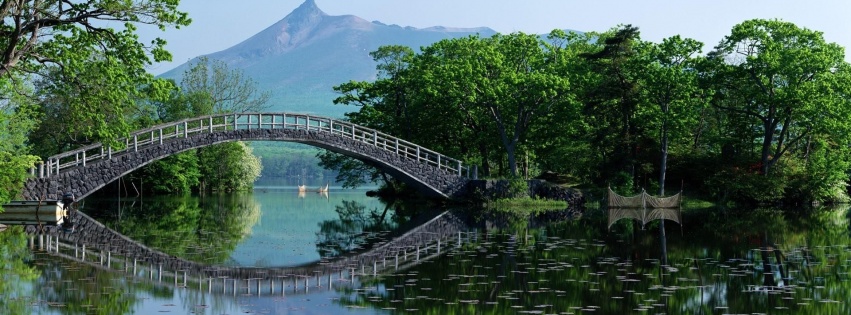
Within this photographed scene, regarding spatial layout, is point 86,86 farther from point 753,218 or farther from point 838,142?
point 838,142

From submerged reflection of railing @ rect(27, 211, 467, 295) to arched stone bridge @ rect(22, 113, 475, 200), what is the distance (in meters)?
10.3

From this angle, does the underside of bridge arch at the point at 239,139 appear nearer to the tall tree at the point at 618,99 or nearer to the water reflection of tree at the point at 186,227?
the water reflection of tree at the point at 186,227

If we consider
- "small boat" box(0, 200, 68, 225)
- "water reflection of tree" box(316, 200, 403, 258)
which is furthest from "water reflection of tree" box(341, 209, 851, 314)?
"small boat" box(0, 200, 68, 225)

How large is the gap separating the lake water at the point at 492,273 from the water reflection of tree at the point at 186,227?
9cm

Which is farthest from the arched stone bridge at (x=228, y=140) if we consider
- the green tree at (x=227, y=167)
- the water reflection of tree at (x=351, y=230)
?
the green tree at (x=227, y=167)

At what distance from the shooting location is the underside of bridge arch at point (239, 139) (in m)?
38.4

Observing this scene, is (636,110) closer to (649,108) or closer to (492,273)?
(649,108)

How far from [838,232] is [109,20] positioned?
23.4 m

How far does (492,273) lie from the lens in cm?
1809

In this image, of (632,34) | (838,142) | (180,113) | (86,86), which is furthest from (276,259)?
(180,113)

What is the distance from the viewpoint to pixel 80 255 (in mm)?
21266

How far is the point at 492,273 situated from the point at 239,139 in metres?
28.6

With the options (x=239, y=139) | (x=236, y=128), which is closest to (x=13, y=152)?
(x=239, y=139)

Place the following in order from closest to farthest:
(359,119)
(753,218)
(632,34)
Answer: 1. (753,218)
2. (632,34)
3. (359,119)
